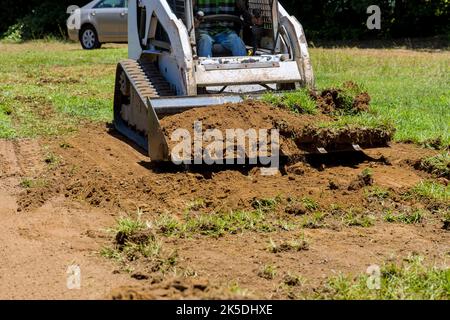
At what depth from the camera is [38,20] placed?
102 ft

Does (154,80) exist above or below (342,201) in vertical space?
above

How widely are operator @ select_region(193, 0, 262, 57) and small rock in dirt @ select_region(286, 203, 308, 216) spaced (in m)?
3.69

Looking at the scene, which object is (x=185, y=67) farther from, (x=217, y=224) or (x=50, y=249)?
(x=50, y=249)

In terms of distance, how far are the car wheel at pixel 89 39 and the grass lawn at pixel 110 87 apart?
235 cm

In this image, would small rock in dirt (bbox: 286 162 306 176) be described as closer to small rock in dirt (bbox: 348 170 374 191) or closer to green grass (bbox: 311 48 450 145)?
small rock in dirt (bbox: 348 170 374 191)

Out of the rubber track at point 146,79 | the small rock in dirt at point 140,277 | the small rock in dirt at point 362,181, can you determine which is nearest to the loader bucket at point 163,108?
the rubber track at point 146,79

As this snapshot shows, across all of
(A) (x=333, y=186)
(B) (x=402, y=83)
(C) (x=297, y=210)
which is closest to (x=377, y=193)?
(A) (x=333, y=186)

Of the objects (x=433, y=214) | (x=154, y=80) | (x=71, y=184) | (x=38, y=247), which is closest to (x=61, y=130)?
(x=154, y=80)

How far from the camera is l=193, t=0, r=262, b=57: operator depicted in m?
10.6

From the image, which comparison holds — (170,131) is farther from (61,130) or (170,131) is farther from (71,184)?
(61,130)

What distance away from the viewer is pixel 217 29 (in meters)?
11.3

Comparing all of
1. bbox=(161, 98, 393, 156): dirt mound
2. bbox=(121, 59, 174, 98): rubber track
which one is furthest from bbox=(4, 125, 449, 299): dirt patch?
bbox=(121, 59, 174, 98): rubber track

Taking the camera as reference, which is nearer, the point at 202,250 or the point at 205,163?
the point at 202,250
